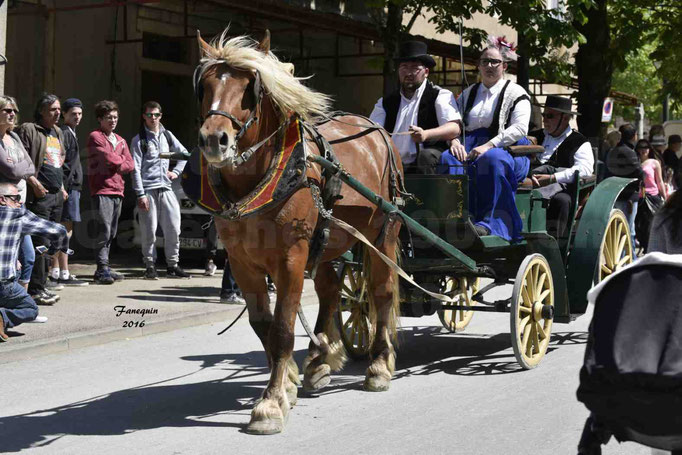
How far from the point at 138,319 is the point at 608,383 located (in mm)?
7008

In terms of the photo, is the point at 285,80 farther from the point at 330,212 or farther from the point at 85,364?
the point at 85,364

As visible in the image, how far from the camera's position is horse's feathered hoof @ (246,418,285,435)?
5.49 m

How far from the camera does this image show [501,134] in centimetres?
781

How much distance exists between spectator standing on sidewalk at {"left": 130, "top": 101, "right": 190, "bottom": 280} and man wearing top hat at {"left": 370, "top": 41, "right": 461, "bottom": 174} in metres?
4.77

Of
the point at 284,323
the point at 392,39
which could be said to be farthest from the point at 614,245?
the point at 392,39

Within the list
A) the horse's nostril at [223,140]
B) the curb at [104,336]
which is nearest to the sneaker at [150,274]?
the curb at [104,336]

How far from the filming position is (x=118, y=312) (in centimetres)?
971

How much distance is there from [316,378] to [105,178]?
5986mm

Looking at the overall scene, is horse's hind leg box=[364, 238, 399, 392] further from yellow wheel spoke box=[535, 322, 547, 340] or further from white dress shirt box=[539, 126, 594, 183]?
white dress shirt box=[539, 126, 594, 183]

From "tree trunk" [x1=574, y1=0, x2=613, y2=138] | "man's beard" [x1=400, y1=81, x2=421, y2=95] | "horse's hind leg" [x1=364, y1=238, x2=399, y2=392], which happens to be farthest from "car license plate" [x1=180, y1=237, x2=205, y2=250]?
"tree trunk" [x1=574, y1=0, x2=613, y2=138]

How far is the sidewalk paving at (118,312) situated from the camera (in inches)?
326

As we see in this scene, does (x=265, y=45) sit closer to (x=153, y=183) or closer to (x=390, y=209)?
(x=390, y=209)

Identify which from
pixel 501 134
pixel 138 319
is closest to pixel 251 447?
pixel 501 134

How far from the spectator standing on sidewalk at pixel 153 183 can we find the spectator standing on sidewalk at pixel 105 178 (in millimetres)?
292
